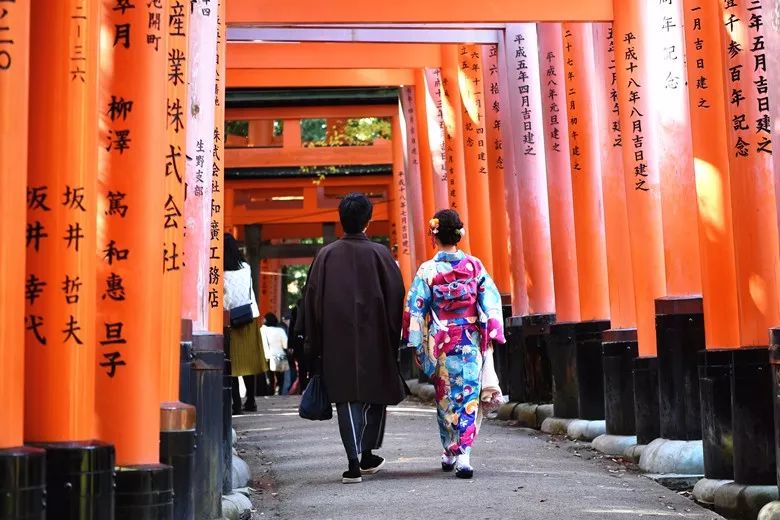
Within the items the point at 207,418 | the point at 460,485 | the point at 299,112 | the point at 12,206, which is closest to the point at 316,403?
the point at 460,485

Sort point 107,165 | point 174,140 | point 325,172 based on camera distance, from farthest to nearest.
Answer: point 325,172
point 174,140
point 107,165

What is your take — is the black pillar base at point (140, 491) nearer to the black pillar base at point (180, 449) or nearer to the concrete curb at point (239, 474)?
the black pillar base at point (180, 449)

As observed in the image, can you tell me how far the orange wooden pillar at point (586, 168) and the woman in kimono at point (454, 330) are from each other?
10.9 feet

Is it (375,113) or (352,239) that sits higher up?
(375,113)

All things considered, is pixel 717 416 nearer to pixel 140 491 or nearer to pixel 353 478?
pixel 353 478

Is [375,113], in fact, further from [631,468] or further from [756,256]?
[756,256]

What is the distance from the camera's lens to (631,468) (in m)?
9.23

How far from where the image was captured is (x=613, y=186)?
11023 millimetres

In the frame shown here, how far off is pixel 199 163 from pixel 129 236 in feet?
6.83

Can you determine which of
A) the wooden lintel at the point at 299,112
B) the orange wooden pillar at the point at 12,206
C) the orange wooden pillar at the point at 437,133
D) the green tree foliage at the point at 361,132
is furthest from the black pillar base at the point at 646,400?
the green tree foliage at the point at 361,132

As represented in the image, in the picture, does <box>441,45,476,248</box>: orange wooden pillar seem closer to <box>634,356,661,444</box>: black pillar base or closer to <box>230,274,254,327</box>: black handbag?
<box>230,274,254,327</box>: black handbag

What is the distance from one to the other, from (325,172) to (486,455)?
54.5 ft

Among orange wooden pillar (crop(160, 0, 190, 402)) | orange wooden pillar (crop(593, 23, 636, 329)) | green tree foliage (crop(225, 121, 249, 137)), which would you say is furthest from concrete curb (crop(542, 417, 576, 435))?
green tree foliage (crop(225, 121, 249, 137))

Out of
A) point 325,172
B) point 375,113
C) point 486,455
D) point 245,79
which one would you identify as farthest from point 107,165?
point 325,172
